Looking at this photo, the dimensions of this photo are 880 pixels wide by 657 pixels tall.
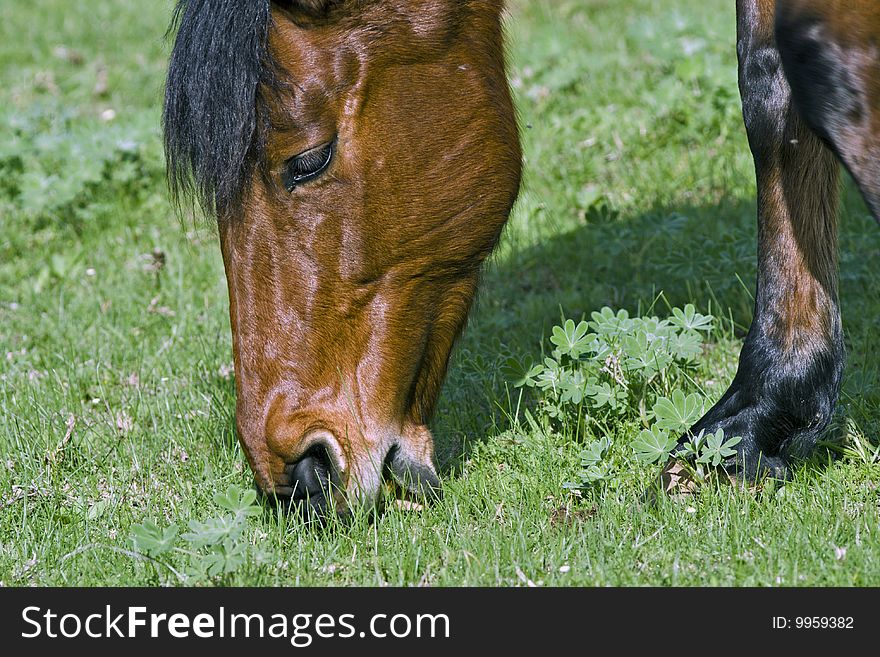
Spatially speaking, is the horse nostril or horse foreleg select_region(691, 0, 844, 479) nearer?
the horse nostril

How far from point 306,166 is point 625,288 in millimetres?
2192

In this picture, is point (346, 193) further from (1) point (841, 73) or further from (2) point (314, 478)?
(1) point (841, 73)

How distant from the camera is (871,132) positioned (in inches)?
94.2

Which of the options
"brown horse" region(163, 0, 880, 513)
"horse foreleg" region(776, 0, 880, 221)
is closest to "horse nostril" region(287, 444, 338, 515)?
"brown horse" region(163, 0, 880, 513)

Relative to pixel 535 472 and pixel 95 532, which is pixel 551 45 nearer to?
pixel 535 472

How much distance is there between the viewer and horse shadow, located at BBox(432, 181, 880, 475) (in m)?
3.71

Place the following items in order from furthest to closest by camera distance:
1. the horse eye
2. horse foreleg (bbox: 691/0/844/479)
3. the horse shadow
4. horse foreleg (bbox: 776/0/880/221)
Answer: the horse shadow
horse foreleg (bbox: 691/0/844/479)
the horse eye
horse foreleg (bbox: 776/0/880/221)

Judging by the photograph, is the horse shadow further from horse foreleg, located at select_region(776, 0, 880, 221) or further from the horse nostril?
horse foreleg, located at select_region(776, 0, 880, 221)

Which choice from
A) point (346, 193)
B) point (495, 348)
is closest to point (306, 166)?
point (346, 193)

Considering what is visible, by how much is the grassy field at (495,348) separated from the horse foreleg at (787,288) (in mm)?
148

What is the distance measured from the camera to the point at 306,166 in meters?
2.81

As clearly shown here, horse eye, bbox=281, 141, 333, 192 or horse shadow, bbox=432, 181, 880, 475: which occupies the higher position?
horse eye, bbox=281, 141, 333, 192

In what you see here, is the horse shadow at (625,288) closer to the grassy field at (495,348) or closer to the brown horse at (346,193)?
the grassy field at (495,348)
